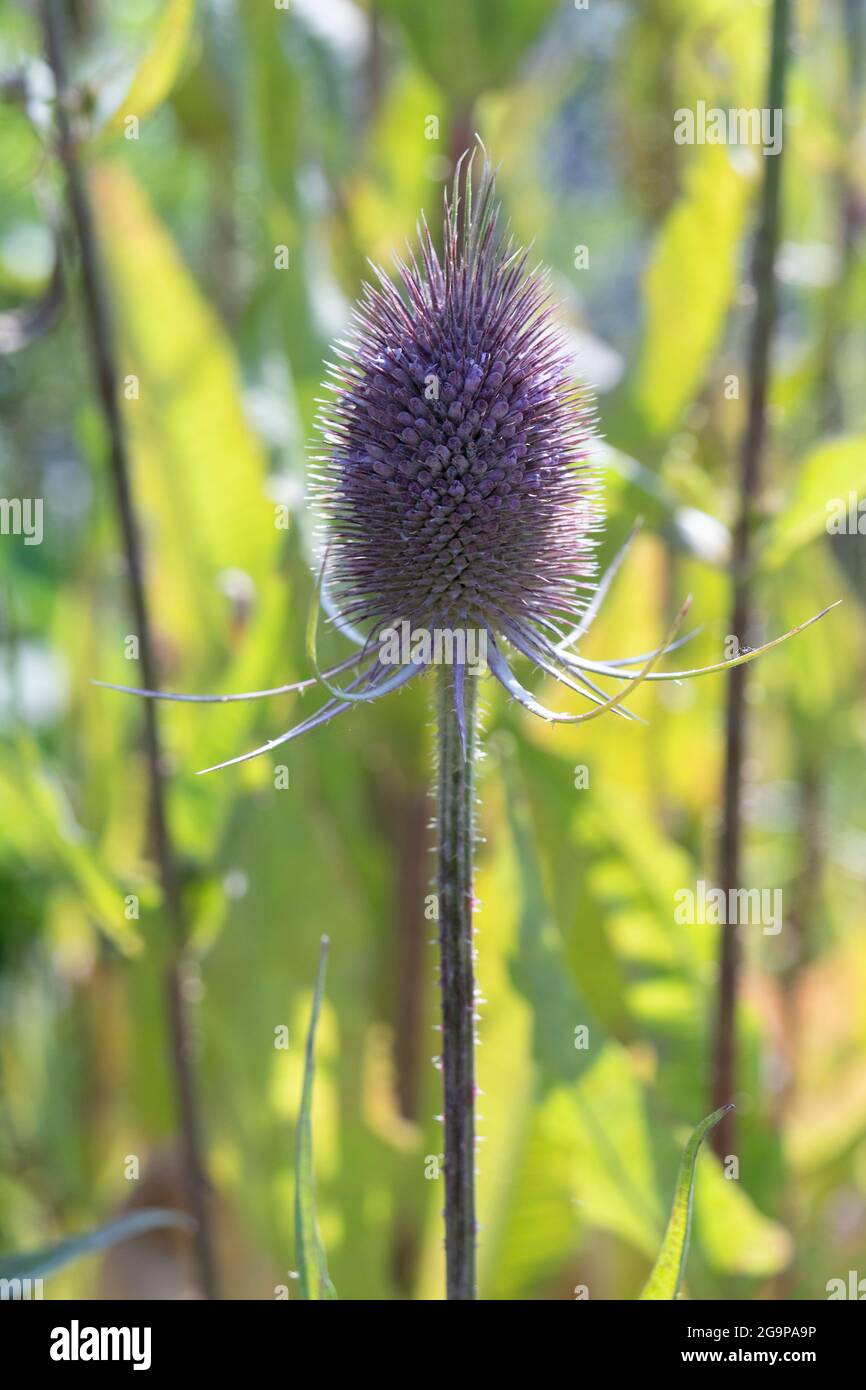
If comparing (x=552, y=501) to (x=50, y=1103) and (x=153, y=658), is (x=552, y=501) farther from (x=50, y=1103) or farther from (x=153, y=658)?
(x=50, y=1103)

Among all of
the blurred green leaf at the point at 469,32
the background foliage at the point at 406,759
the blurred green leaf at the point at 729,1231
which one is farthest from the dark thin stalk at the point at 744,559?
the blurred green leaf at the point at 469,32

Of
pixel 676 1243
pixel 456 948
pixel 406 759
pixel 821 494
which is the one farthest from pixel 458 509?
pixel 406 759

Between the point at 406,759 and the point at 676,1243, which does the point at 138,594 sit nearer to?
the point at 406,759

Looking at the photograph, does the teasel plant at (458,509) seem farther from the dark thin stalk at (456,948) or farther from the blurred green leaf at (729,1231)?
the blurred green leaf at (729,1231)

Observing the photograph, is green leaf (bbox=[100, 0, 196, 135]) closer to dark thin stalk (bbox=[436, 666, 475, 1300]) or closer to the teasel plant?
the teasel plant

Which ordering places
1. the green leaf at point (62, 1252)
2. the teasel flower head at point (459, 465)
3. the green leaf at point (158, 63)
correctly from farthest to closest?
1. the green leaf at point (158, 63)
2. the green leaf at point (62, 1252)
3. the teasel flower head at point (459, 465)
